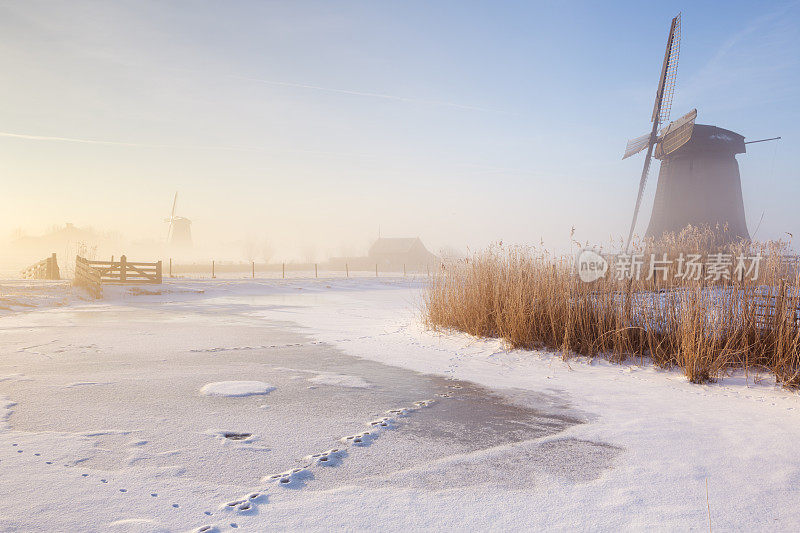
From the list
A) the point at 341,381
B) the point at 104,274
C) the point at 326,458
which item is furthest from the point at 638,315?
the point at 104,274

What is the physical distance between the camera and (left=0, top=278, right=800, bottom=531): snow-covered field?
2367mm

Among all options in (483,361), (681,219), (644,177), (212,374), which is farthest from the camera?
(644,177)

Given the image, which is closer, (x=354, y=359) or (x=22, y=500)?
(x=22, y=500)

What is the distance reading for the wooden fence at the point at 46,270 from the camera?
82.7 ft

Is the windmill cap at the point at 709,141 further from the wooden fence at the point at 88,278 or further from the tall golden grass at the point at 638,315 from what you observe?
the wooden fence at the point at 88,278

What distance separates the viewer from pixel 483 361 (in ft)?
20.4

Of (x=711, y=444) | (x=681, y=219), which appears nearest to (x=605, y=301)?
(x=711, y=444)

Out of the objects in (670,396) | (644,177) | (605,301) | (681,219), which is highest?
(644,177)

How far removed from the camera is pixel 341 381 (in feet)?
16.7

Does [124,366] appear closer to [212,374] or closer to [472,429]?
[212,374]

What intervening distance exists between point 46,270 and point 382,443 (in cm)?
2888

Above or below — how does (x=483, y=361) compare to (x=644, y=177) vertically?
below

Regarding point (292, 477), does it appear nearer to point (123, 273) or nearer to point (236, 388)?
point (236, 388)

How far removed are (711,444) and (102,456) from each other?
3.89 meters
